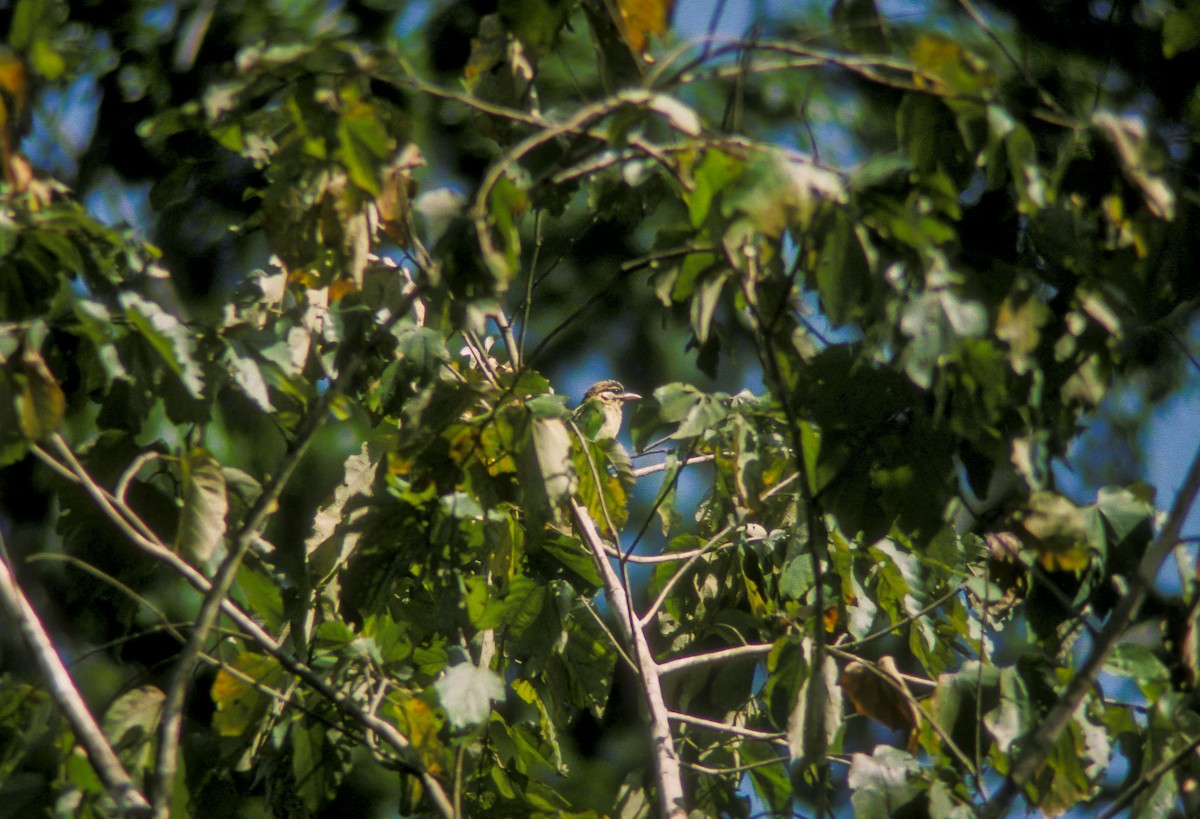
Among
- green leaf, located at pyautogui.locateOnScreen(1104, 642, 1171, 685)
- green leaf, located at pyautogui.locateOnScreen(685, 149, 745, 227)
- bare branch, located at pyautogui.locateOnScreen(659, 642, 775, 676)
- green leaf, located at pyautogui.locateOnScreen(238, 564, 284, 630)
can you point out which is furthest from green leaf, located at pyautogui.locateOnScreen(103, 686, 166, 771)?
green leaf, located at pyautogui.locateOnScreen(1104, 642, 1171, 685)

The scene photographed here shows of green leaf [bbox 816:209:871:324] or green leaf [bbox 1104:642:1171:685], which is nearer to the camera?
green leaf [bbox 816:209:871:324]

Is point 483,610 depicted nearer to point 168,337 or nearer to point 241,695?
point 241,695

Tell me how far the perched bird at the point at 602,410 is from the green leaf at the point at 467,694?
1.98 ft

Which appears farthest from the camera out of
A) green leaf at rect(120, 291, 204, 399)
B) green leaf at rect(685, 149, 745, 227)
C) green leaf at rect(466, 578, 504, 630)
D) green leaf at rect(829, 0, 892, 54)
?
green leaf at rect(466, 578, 504, 630)

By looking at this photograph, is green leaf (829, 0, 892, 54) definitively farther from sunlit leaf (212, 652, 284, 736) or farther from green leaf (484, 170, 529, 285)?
sunlit leaf (212, 652, 284, 736)

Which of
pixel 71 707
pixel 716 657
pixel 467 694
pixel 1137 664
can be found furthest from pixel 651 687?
pixel 71 707

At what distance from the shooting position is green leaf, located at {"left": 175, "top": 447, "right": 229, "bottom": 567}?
1419mm

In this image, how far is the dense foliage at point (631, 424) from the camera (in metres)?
1.19

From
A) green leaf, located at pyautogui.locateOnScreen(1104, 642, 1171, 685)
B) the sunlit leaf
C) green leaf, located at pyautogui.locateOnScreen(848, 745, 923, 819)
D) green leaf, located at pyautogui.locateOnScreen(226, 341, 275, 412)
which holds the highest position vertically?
green leaf, located at pyautogui.locateOnScreen(226, 341, 275, 412)

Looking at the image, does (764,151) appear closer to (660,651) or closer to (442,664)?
(442,664)

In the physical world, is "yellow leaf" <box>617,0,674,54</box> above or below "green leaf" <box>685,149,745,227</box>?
above

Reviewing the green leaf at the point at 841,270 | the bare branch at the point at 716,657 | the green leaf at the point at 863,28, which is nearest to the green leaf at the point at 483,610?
the bare branch at the point at 716,657

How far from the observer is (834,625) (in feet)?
6.50

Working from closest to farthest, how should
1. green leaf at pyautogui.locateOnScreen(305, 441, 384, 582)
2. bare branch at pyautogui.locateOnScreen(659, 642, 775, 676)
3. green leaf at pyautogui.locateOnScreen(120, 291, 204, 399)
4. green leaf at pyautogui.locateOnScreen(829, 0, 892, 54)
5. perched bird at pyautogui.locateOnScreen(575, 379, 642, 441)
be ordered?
green leaf at pyautogui.locateOnScreen(829, 0, 892, 54)
green leaf at pyautogui.locateOnScreen(120, 291, 204, 399)
green leaf at pyautogui.locateOnScreen(305, 441, 384, 582)
bare branch at pyautogui.locateOnScreen(659, 642, 775, 676)
perched bird at pyautogui.locateOnScreen(575, 379, 642, 441)
